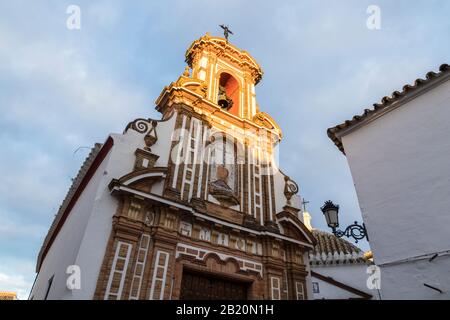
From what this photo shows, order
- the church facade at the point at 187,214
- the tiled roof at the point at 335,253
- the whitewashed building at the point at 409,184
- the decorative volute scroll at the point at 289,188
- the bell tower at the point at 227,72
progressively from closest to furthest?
1. the whitewashed building at the point at 409,184
2. the church facade at the point at 187,214
3. the decorative volute scroll at the point at 289,188
4. the bell tower at the point at 227,72
5. the tiled roof at the point at 335,253

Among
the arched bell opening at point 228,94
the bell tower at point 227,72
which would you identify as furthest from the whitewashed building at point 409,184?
the arched bell opening at point 228,94

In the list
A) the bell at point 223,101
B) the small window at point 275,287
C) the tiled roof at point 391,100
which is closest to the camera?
the tiled roof at point 391,100

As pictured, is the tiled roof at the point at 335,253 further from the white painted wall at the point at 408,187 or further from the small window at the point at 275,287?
the white painted wall at the point at 408,187

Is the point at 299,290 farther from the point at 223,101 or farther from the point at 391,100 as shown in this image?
the point at 223,101

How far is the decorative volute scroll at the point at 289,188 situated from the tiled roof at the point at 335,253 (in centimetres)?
633

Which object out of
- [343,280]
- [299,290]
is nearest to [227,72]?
[299,290]

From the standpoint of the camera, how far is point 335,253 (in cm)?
1780

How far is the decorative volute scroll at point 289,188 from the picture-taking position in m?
11.4

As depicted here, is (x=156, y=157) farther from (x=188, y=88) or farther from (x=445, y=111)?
(x=445, y=111)

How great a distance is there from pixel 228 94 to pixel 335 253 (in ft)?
36.8

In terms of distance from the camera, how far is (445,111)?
6035 millimetres

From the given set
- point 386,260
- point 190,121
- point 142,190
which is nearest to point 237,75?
point 190,121

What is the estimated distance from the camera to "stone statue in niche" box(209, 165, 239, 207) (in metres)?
9.76
